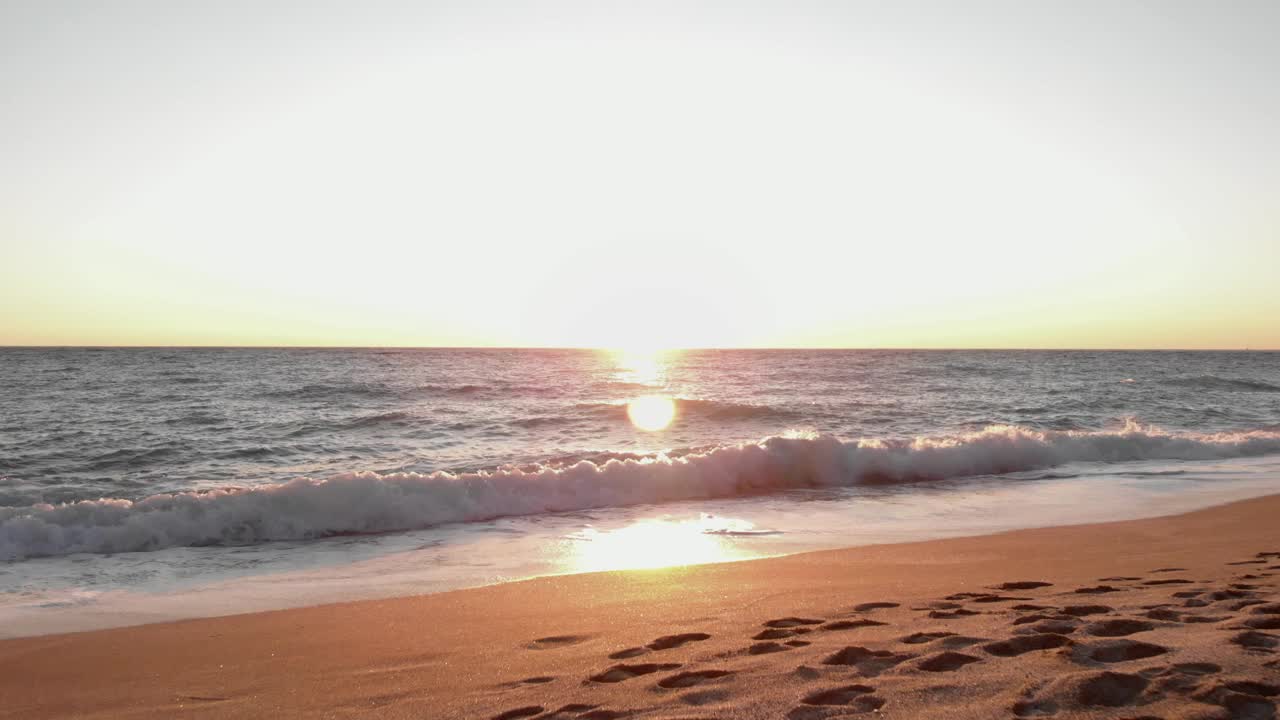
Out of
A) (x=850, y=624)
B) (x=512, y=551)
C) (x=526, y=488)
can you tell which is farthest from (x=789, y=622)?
(x=526, y=488)

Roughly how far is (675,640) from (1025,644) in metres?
1.73

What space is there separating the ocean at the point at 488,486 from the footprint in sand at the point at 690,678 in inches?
140

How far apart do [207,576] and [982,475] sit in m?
A: 12.6

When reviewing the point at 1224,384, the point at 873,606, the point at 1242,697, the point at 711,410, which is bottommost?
the point at 711,410

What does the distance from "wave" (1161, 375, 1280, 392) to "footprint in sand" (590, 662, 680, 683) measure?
45254 millimetres

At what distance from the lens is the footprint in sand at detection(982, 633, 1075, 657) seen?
12.1 feet

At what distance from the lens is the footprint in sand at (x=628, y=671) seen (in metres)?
3.81

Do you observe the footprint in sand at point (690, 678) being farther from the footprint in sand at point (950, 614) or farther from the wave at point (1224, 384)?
the wave at point (1224, 384)

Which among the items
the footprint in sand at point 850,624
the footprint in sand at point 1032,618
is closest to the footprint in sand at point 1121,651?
the footprint in sand at point 1032,618

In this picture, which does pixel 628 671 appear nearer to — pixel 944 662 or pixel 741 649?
pixel 741 649

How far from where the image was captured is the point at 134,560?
8.38m

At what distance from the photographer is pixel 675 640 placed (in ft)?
14.6

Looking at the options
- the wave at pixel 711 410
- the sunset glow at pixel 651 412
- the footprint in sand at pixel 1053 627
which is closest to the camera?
the footprint in sand at pixel 1053 627

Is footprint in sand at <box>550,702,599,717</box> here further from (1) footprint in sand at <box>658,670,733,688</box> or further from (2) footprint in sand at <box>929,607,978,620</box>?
(2) footprint in sand at <box>929,607,978,620</box>
